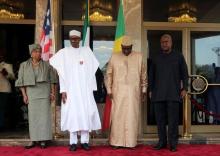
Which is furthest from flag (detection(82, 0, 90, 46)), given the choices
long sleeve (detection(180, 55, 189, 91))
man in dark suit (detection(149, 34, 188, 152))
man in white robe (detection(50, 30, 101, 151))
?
long sleeve (detection(180, 55, 189, 91))

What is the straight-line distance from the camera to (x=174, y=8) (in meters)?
10.2

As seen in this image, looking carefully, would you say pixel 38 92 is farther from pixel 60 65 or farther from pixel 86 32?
pixel 86 32

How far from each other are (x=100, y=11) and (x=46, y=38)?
155cm

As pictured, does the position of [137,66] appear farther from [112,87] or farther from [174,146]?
[174,146]

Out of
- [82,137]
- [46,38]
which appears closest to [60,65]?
[46,38]

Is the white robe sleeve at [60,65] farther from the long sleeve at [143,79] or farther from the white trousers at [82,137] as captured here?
the long sleeve at [143,79]

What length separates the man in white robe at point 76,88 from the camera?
26.4 feet

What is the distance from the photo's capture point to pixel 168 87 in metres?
8.16

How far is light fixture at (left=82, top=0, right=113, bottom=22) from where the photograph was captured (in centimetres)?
988

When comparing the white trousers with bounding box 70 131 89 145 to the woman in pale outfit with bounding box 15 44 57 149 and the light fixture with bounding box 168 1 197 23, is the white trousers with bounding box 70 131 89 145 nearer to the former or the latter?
the woman in pale outfit with bounding box 15 44 57 149

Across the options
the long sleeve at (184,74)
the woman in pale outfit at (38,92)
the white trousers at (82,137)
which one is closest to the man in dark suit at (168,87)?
the long sleeve at (184,74)

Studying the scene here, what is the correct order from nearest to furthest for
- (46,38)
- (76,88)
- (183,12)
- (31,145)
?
(76,88) → (31,145) → (46,38) → (183,12)

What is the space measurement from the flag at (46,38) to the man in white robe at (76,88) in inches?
27.7

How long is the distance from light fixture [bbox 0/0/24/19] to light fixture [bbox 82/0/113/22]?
1.37 metres
